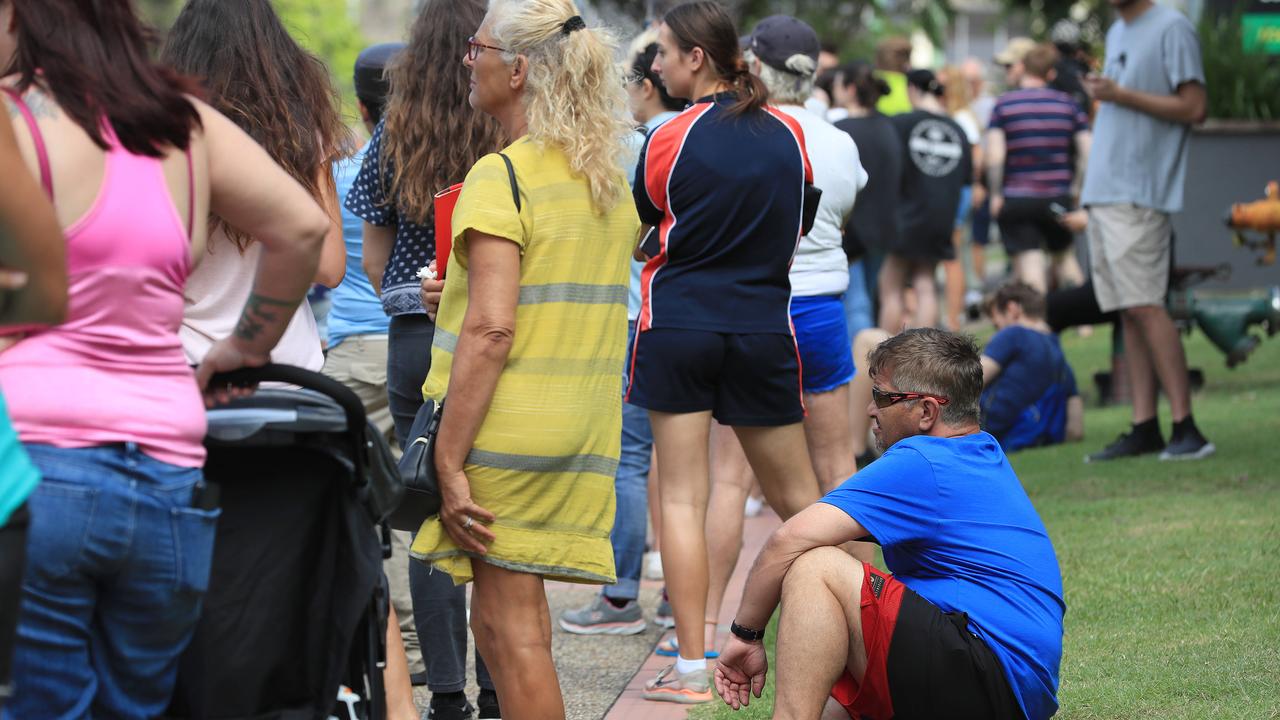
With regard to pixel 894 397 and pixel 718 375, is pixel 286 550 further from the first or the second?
pixel 718 375

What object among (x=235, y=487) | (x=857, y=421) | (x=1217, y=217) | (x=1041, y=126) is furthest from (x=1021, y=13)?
(x=235, y=487)

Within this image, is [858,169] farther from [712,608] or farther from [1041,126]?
[1041,126]

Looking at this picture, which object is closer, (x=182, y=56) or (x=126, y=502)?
(x=126, y=502)

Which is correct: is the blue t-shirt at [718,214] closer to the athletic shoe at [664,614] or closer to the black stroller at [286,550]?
the athletic shoe at [664,614]

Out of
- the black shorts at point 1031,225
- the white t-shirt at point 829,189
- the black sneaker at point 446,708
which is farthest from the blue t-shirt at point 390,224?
the black shorts at point 1031,225

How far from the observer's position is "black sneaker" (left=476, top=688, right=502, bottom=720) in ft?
15.1

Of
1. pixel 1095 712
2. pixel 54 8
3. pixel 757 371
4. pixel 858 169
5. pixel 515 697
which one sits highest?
pixel 54 8

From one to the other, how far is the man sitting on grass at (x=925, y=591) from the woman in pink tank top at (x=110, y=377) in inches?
62.8

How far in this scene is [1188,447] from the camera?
8047mm

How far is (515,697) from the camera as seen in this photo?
3758 millimetres

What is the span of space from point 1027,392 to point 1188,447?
3.71 ft

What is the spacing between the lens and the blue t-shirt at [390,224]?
4.46 m

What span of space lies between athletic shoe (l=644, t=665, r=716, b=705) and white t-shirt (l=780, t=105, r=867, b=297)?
Result: 1.63 metres

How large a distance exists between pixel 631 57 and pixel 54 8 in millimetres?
3963
